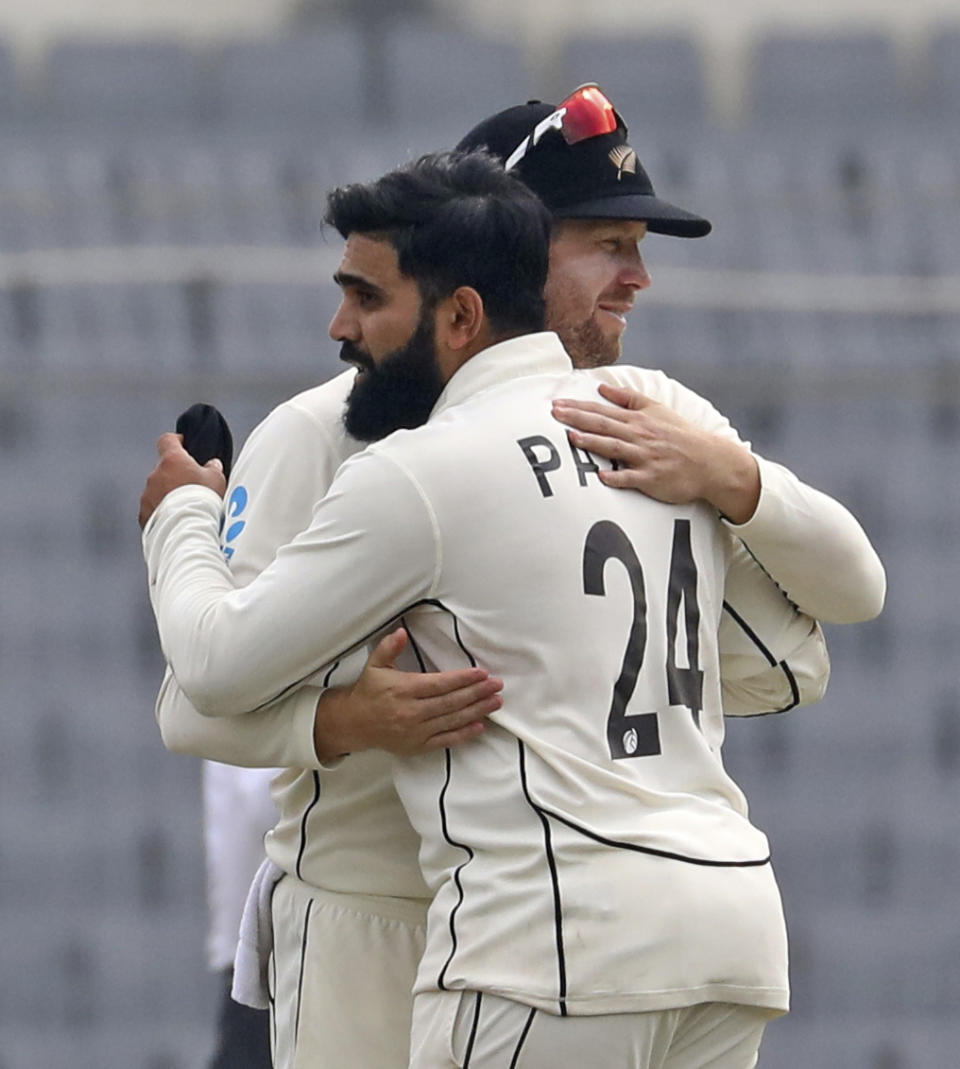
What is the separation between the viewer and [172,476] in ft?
6.06

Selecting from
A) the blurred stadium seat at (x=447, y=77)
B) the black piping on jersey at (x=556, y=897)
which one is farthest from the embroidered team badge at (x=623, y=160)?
the blurred stadium seat at (x=447, y=77)

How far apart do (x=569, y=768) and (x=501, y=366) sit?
0.37 metres

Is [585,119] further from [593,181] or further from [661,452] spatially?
[661,452]

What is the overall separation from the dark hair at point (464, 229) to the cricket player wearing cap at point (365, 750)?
6.8 inches

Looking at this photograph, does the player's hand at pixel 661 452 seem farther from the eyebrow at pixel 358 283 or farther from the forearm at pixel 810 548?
the eyebrow at pixel 358 283

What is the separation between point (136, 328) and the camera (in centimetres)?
521

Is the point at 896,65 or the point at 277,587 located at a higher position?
the point at 896,65

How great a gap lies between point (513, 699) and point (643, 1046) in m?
0.30

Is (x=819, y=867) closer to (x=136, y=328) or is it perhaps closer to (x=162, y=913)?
(x=162, y=913)

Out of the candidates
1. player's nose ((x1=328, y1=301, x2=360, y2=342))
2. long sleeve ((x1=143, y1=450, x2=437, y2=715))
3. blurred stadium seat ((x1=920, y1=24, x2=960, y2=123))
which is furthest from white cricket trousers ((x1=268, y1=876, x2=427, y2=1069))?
blurred stadium seat ((x1=920, y1=24, x2=960, y2=123))

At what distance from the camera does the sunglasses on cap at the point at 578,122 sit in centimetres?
204

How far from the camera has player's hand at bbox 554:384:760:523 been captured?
66.2 inches

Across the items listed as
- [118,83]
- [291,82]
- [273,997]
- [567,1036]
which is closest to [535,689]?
[567,1036]

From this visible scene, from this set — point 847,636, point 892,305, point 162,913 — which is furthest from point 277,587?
point 892,305
